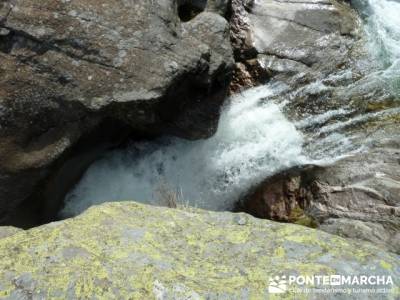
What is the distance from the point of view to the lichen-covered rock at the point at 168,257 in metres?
3.46

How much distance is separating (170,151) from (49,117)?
94.4 inches

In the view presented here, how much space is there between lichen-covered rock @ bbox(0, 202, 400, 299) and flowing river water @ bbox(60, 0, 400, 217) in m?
3.07

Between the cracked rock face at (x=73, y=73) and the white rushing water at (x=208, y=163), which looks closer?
the cracked rock face at (x=73, y=73)

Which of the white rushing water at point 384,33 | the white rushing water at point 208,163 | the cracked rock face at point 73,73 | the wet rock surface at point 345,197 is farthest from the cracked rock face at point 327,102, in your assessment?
the cracked rock face at point 73,73

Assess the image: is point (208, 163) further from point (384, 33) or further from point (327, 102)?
point (384, 33)

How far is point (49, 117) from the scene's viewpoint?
6.27 meters

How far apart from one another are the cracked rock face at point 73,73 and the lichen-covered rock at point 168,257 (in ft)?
7.93

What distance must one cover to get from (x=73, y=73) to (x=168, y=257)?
346cm

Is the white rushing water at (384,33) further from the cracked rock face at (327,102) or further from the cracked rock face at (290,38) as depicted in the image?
the cracked rock face at (290,38)

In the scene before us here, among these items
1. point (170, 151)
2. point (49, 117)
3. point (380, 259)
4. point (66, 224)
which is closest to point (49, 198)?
point (49, 117)

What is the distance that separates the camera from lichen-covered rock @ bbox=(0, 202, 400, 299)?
3.46 metres

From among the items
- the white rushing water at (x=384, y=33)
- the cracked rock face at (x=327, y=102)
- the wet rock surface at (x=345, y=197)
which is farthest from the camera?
the white rushing water at (x=384, y=33)

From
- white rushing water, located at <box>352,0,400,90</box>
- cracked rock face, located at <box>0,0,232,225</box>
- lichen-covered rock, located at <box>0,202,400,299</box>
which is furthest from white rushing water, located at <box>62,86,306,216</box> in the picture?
lichen-covered rock, located at <box>0,202,400,299</box>

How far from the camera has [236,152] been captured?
7.69 meters
